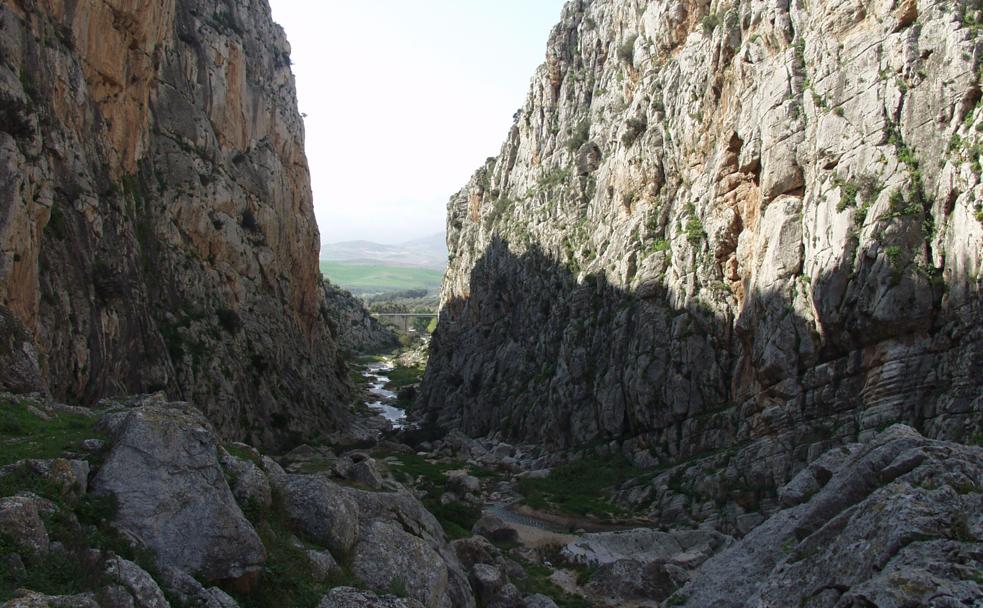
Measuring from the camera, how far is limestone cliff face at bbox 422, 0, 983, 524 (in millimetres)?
31281

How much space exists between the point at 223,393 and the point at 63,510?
3743cm

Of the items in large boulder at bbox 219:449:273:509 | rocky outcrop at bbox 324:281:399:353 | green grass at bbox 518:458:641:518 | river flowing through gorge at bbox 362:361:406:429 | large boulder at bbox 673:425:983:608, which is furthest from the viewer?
rocky outcrop at bbox 324:281:399:353

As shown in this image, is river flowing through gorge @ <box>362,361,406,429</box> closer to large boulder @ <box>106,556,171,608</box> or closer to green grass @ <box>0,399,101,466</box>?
green grass @ <box>0,399,101,466</box>

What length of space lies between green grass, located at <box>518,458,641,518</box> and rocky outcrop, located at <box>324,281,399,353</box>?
101533 mm

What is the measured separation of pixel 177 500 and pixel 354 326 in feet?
494

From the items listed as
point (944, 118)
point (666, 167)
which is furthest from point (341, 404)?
point (944, 118)

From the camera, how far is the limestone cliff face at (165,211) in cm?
3008

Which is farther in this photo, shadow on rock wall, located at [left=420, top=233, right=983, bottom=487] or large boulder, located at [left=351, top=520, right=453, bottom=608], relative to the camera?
shadow on rock wall, located at [left=420, top=233, right=983, bottom=487]

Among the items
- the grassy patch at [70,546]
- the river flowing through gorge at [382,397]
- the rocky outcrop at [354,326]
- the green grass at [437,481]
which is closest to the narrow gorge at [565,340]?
the grassy patch at [70,546]

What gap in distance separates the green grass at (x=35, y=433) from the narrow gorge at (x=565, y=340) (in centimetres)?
9

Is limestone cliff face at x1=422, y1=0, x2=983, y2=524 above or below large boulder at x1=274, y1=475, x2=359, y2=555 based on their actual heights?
above

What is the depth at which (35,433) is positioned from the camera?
15.0 meters

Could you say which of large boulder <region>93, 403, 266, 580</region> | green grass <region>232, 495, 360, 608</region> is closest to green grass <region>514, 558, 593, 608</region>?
green grass <region>232, 495, 360, 608</region>

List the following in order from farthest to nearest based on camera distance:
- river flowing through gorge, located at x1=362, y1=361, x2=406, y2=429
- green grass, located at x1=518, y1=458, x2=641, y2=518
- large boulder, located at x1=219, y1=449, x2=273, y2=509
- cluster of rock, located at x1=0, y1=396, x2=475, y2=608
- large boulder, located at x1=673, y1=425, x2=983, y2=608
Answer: river flowing through gorge, located at x1=362, y1=361, x2=406, y2=429 < green grass, located at x1=518, y1=458, x2=641, y2=518 < large boulder, located at x1=219, y1=449, x2=273, y2=509 < cluster of rock, located at x1=0, y1=396, x2=475, y2=608 < large boulder, located at x1=673, y1=425, x2=983, y2=608
